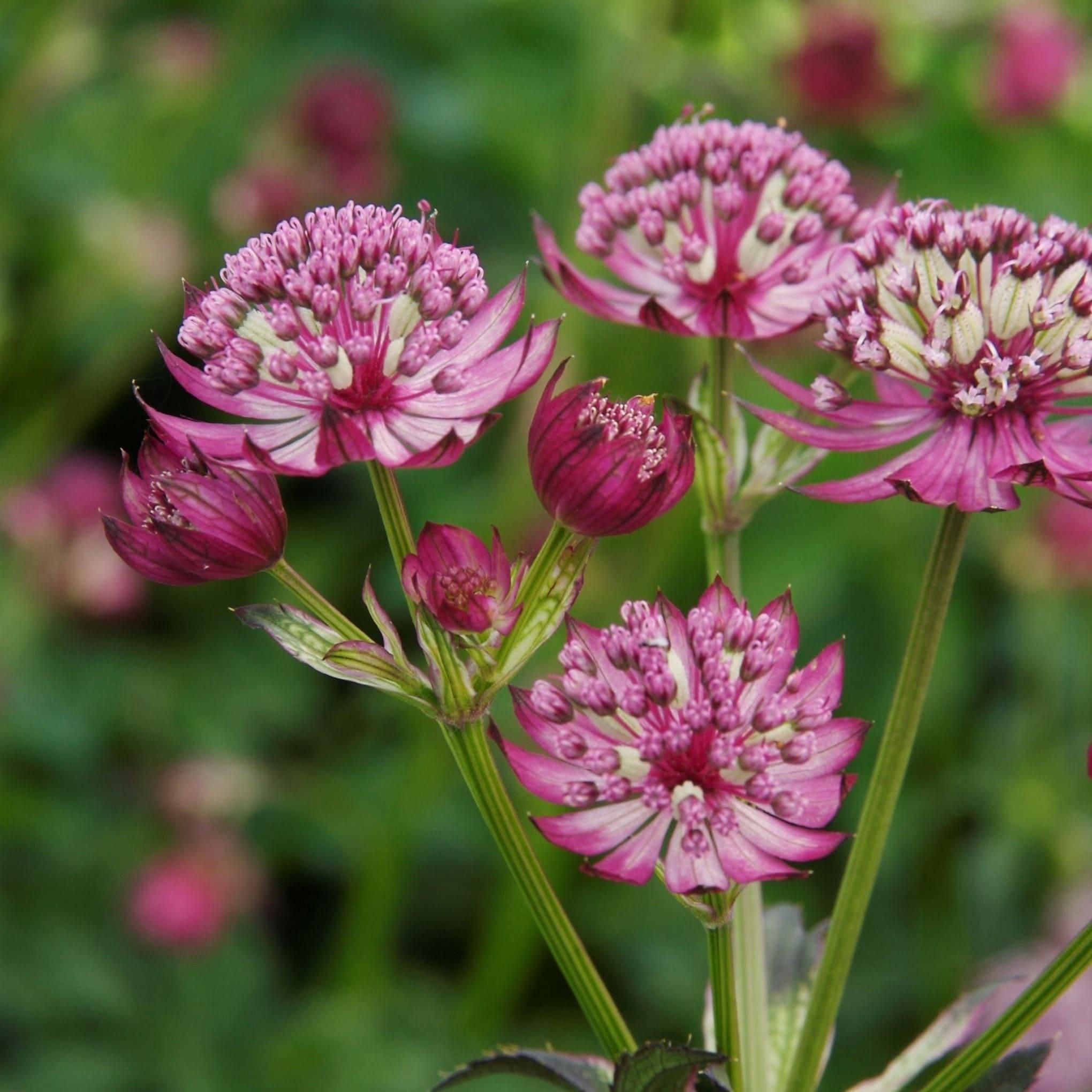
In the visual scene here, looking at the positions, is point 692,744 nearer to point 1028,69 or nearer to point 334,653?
point 334,653

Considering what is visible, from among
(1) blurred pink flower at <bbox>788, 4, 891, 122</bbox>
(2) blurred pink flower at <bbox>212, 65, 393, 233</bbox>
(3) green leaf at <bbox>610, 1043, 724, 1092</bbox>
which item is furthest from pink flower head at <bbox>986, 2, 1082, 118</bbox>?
(3) green leaf at <bbox>610, 1043, 724, 1092</bbox>

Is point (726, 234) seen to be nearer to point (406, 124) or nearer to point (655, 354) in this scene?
point (655, 354)

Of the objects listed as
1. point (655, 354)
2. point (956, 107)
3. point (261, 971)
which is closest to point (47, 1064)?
point (261, 971)

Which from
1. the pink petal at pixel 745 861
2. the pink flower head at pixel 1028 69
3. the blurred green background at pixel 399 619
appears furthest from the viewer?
the pink flower head at pixel 1028 69

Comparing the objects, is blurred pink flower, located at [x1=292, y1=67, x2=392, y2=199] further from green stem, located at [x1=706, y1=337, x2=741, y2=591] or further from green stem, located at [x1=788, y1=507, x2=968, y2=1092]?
green stem, located at [x1=788, y1=507, x2=968, y2=1092]

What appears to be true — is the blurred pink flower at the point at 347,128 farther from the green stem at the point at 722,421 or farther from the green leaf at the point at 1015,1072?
the green leaf at the point at 1015,1072

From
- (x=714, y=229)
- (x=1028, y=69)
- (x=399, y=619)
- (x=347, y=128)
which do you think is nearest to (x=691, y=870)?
(x=714, y=229)

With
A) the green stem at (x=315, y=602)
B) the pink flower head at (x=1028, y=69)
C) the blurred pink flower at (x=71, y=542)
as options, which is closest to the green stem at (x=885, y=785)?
the green stem at (x=315, y=602)
